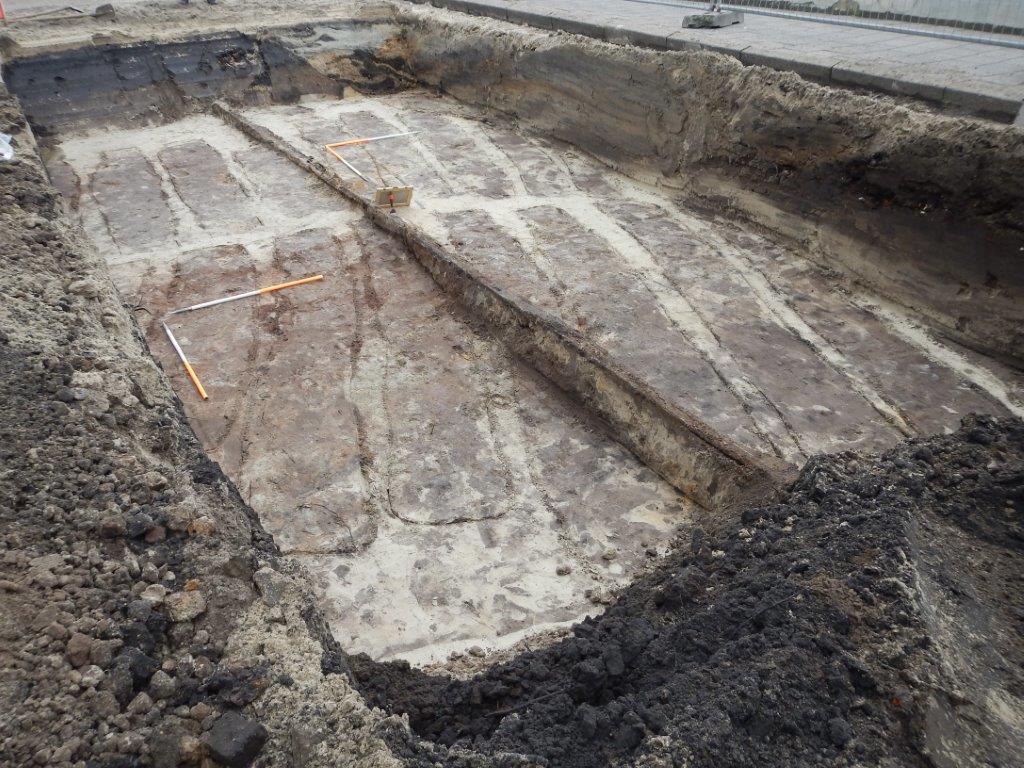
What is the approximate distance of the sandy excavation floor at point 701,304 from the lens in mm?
4336

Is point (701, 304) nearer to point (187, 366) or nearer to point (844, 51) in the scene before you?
point (844, 51)

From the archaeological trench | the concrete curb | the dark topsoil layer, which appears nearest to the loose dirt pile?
the archaeological trench

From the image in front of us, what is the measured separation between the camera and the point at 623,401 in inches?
173

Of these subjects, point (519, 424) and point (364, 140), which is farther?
point (364, 140)

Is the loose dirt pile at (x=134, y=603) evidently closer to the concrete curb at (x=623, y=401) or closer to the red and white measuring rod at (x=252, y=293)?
the red and white measuring rod at (x=252, y=293)

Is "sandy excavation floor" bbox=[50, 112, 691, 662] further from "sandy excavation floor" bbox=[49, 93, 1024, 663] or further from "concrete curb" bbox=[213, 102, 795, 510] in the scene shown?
"concrete curb" bbox=[213, 102, 795, 510]

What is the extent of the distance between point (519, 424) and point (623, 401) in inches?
26.2

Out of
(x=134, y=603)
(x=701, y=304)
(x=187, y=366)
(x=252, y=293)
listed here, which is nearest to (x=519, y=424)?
(x=701, y=304)

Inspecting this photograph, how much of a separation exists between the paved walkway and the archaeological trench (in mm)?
256

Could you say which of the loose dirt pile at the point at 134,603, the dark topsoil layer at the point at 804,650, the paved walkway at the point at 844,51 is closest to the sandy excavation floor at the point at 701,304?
the dark topsoil layer at the point at 804,650

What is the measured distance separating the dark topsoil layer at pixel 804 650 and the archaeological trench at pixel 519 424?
0.01 meters

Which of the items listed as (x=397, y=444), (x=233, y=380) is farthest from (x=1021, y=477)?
(x=233, y=380)

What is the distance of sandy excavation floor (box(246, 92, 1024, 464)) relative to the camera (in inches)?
171

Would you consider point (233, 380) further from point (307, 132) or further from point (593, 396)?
point (307, 132)
